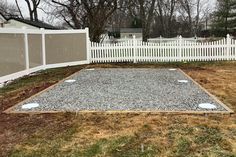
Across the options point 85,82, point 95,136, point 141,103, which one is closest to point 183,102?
point 141,103

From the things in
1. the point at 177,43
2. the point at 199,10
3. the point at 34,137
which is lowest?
the point at 34,137

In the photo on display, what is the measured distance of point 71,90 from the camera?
332 inches

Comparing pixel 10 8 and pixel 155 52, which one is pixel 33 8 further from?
pixel 155 52

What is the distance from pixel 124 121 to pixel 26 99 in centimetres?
283

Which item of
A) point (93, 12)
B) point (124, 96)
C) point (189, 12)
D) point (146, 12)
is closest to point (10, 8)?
point (146, 12)

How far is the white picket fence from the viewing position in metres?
16.7

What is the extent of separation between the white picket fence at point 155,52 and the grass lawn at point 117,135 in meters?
10.5

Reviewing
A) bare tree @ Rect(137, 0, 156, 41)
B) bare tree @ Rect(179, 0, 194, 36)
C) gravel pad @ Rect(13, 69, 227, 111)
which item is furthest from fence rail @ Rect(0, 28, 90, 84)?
bare tree @ Rect(179, 0, 194, 36)

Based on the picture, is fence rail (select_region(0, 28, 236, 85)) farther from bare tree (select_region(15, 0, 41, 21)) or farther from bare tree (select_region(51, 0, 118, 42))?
bare tree (select_region(15, 0, 41, 21))

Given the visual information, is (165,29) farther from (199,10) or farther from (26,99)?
(26,99)

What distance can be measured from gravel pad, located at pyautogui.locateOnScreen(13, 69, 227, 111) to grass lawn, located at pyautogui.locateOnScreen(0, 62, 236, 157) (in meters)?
0.55

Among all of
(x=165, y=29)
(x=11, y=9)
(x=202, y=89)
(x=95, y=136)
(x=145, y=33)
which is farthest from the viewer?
(x=11, y=9)

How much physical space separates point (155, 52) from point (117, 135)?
40.7ft

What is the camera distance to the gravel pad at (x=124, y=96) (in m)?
6.43
